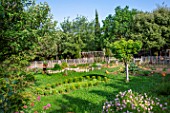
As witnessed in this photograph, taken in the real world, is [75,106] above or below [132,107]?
below

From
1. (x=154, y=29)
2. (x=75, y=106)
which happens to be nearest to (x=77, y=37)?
(x=154, y=29)

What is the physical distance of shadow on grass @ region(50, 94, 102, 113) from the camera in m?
7.53

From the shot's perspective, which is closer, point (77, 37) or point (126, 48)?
point (126, 48)

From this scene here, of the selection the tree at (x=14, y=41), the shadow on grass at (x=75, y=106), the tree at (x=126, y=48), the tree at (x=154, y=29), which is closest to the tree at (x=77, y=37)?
the tree at (x=154, y=29)

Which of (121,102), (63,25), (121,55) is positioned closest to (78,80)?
(121,55)

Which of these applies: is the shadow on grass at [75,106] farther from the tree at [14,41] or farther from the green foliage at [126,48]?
the green foliage at [126,48]

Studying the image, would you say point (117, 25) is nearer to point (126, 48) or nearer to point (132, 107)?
point (126, 48)

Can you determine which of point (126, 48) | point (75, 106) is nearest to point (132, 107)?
point (75, 106)

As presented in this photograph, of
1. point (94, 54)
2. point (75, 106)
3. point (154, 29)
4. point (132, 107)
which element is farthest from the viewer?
point (94, 54)

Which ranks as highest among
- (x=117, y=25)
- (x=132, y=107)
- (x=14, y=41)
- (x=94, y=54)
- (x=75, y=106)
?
(x=117, y=25)

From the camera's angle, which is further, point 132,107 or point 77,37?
point 77,37

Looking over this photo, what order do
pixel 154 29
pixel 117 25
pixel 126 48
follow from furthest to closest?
pixel 117 25 < pixel 154 29 < pixel 126 48

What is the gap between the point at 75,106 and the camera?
27.5 ft

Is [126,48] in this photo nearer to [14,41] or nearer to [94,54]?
[14,41]
